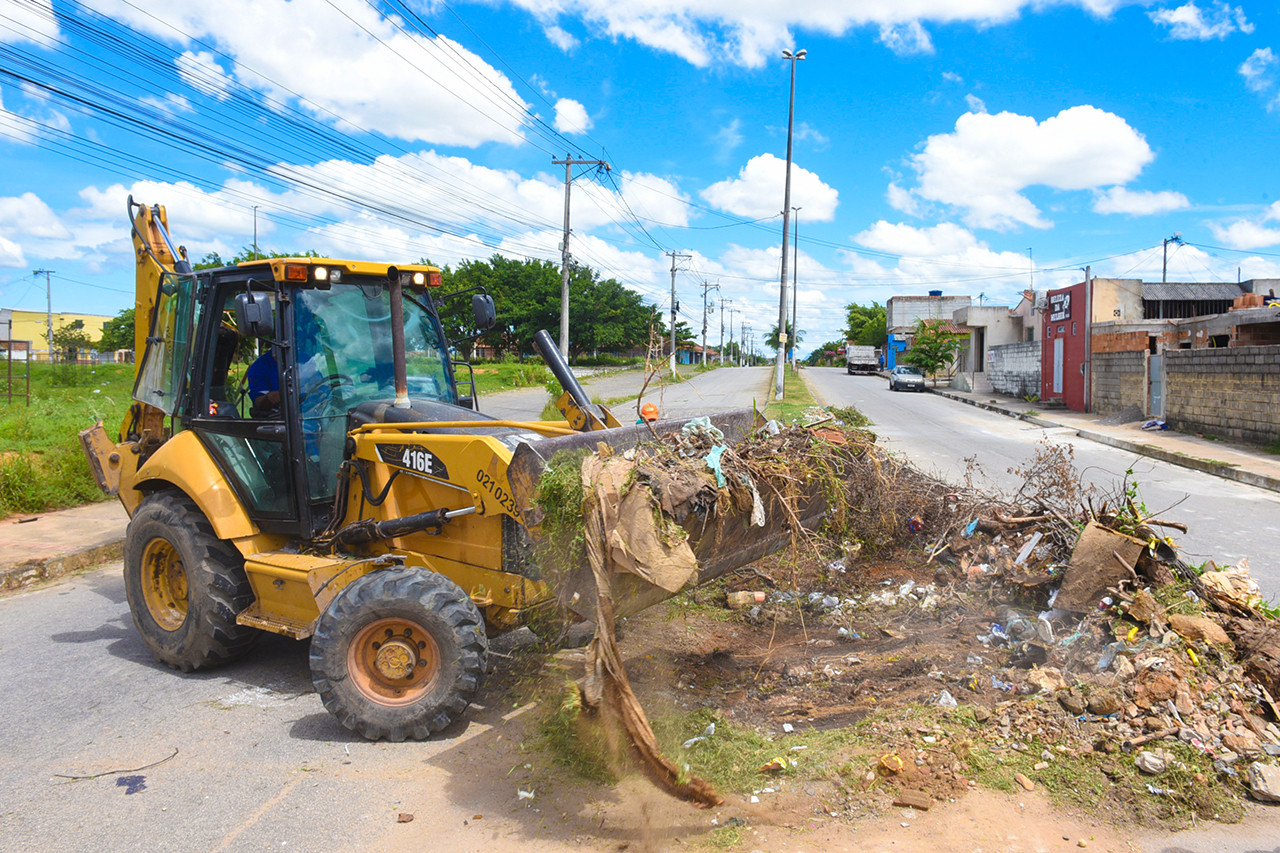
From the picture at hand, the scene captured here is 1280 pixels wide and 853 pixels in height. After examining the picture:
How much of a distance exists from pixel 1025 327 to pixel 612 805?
4120 cm

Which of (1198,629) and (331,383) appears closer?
(1198,629)

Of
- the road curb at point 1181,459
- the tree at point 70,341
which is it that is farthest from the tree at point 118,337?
the road curb at point 1181,459

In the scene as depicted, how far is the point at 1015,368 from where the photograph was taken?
3353cm

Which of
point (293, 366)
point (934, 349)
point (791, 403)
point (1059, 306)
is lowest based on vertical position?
point (791, 403)

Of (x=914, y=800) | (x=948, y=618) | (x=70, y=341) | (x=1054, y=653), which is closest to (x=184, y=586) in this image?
(x=914, y=800)

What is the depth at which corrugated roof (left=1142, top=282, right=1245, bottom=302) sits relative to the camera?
30466 millimetres

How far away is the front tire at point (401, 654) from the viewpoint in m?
4.14

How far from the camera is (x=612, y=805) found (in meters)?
3.60

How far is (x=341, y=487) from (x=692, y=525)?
7.80 ft

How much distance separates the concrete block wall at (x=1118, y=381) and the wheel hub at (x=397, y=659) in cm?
2274

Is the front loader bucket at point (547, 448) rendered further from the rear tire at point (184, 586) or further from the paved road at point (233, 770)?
the rear tire at point (184, 586)

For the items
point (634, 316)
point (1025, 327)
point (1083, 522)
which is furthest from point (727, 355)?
point (1083, 522)

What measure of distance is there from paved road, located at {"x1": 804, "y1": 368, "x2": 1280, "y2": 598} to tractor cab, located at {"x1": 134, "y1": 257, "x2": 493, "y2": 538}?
364 cm

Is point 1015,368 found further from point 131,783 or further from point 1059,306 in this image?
point 131,783
